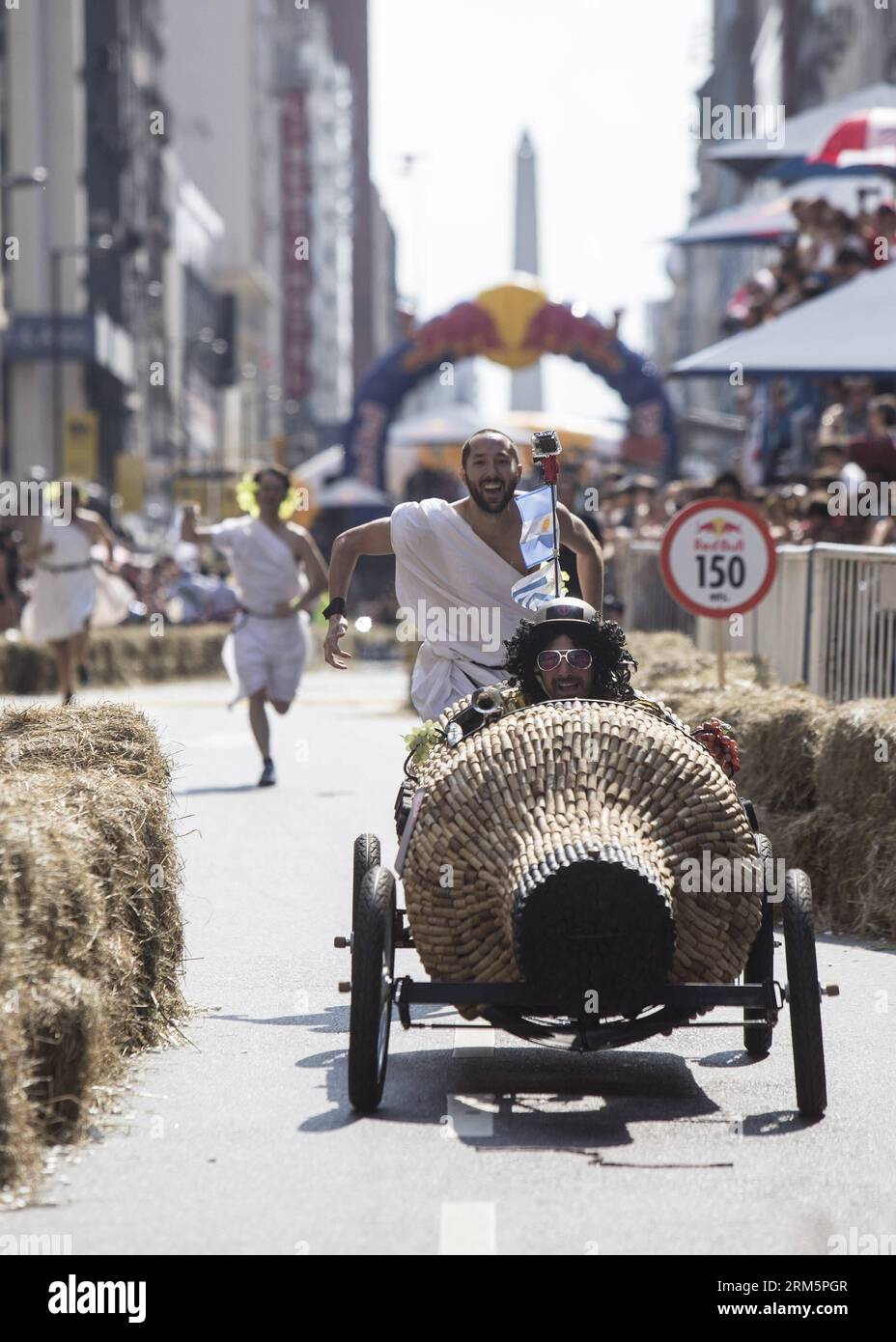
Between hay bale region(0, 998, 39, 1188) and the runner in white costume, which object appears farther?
the runner in white costume

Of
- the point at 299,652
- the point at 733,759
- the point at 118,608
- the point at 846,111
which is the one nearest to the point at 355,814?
the point at 299,652

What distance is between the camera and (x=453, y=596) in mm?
8453

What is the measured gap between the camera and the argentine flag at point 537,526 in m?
7.98

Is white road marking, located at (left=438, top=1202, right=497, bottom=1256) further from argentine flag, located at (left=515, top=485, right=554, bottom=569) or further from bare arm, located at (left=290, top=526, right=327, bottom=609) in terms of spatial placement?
bare arm, located at (left=290, top=526, right=327, bottom=609)

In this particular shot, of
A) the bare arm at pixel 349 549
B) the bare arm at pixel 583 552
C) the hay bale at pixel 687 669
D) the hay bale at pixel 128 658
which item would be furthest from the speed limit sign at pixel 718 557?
the hay bale at pixel 128 658

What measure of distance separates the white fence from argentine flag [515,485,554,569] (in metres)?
5.06

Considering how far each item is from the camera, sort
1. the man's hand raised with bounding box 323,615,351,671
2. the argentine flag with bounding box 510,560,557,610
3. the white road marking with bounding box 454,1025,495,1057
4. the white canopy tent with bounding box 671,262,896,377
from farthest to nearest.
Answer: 1. the white canopy tent with bounding box 671,262,896,377
2. the man's hand raised with bounding box 323,615,351,671
3. the argentine flag with bounding box 510,560,557,610
4. the white road marking with bounding box 454,1025,495,1057

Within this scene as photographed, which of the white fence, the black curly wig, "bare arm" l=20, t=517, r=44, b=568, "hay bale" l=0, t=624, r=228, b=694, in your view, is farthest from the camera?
"hay bale" l=0, t=624, r=228, b=694

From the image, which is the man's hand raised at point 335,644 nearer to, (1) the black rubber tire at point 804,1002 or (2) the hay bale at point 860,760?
(1) the black rubber tire at point 804,1002

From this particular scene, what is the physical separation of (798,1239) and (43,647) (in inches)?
918

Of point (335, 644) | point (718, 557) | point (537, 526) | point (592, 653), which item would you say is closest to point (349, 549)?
point (335, 644)

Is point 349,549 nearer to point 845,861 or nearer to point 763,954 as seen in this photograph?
point 763,954

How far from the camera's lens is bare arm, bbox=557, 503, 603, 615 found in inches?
340

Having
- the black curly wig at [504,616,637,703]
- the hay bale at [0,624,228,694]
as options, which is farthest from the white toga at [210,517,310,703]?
the hay bale at [0,624,228,694]
